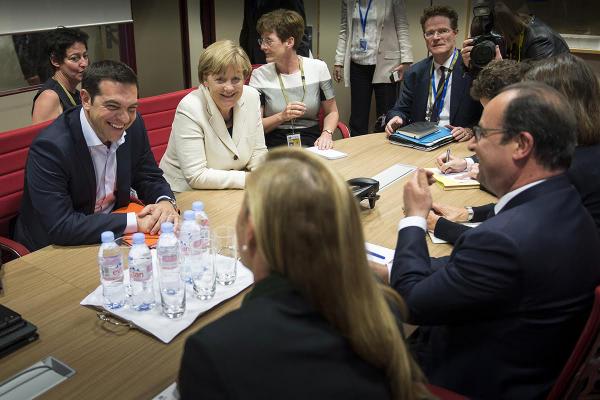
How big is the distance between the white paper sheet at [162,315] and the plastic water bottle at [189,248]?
5 centimetres

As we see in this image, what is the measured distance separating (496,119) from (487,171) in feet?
0.50

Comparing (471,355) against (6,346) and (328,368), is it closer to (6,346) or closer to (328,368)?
(328,368)

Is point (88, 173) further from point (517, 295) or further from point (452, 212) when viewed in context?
point (517, 295)

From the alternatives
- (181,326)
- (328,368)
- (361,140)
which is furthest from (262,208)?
(361,140)

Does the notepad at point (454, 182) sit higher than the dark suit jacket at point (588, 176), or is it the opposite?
the dark suit jacket at point (588, 176)

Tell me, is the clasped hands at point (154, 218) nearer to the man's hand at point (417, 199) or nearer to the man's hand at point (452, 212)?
the man's hand at point (417, 199)

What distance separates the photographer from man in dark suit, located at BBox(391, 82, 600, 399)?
1355 mm

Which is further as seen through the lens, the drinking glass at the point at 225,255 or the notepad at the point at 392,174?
the notepad at the point at 392,174

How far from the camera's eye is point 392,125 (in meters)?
3.47

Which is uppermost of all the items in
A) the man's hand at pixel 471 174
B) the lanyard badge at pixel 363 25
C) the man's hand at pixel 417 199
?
the lanyard badge at pixel 363 25

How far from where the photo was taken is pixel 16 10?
13.3ft

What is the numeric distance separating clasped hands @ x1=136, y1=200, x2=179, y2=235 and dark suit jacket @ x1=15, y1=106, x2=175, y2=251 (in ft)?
0.21

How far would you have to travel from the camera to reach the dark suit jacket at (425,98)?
345cm

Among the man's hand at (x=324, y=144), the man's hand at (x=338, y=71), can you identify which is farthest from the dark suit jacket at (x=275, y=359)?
the man's hand at (x=338, y=71)
